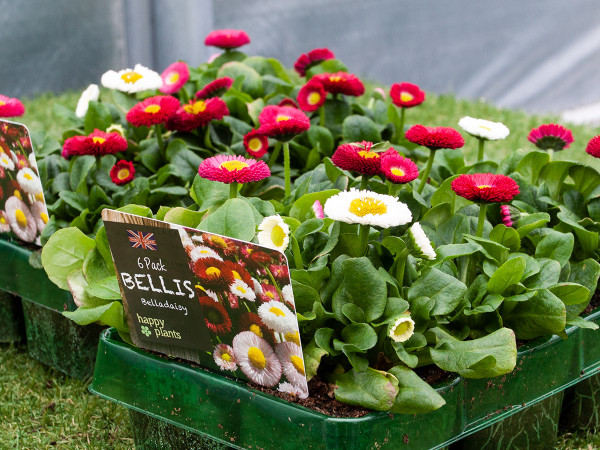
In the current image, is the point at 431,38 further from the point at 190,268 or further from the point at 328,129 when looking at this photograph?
the point at 190,268

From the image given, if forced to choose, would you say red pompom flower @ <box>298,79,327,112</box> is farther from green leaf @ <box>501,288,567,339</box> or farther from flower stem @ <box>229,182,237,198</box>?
green leaf @ <box>501,288,567,339</box>

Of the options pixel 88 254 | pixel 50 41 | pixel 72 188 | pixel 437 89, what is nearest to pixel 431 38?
pixel 437 89

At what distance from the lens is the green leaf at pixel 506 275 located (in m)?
1.37

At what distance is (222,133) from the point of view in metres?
2.19

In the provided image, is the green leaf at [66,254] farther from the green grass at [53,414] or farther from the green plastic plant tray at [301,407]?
the green grass at [53,414]

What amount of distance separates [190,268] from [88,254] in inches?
12.8

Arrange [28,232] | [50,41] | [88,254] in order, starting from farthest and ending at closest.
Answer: [50,41] → [28,232] → [88,254]

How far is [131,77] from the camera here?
215cm

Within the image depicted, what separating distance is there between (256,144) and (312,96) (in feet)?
1.00

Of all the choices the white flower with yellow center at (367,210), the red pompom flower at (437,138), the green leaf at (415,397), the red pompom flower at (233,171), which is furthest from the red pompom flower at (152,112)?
the green leaf at (415,397)

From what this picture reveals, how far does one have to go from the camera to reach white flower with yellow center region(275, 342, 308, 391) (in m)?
1.22

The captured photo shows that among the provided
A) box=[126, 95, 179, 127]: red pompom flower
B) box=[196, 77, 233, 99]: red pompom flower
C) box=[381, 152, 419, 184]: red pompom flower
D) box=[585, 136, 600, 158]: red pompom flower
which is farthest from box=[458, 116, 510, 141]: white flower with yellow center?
box=[196, 77, 233, 99]: red pompom flower

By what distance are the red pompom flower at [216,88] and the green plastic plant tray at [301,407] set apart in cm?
99

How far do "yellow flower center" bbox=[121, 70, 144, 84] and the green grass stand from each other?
2.49ft
